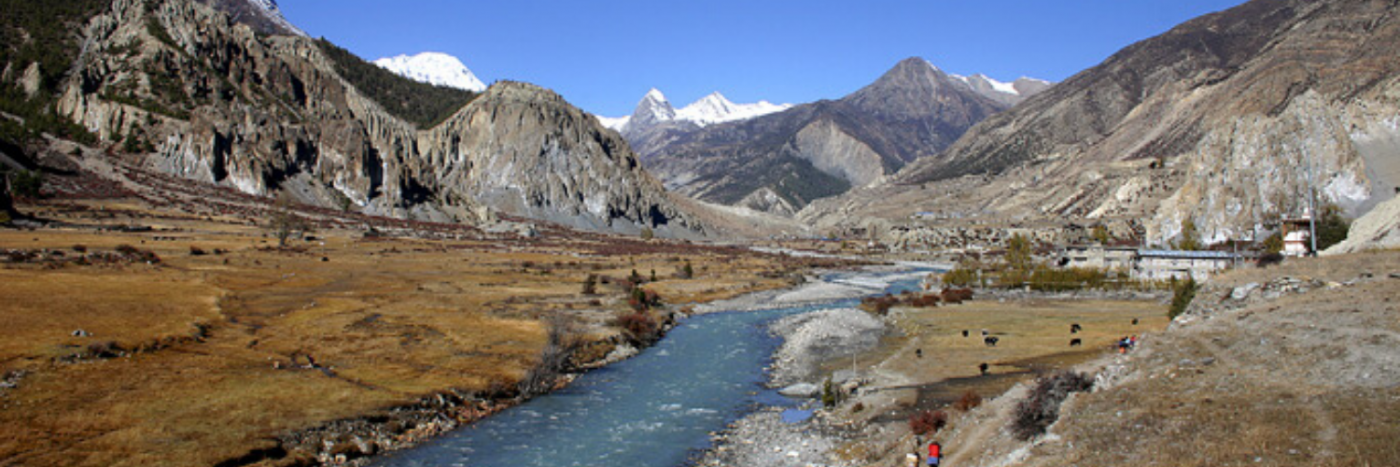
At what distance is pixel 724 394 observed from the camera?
4081cm

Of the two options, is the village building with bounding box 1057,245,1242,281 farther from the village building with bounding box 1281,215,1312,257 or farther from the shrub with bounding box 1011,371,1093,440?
the shrub with bounding box 1011,371,1093,440

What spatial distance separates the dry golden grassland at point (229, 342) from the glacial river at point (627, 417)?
13.5ft

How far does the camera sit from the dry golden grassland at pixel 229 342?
27.4 m

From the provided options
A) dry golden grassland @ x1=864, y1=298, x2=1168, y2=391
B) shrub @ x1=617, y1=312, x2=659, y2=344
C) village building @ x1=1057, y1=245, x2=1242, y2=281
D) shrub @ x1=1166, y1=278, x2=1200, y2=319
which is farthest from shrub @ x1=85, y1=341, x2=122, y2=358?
village building @ x1=1057, y1=245, x2=1242, y2=281

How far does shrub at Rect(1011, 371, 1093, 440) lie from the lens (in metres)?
21.6

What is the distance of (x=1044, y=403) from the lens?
22.6 m

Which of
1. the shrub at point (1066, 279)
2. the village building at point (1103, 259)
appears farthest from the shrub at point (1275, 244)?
the shrub at point (1066, 279)

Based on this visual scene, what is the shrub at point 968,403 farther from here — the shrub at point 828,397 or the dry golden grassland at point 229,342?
the dry golden grassland at point 229,342

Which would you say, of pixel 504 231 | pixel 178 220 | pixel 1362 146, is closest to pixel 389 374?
pixel 178 220

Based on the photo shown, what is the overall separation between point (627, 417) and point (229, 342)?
22880mm

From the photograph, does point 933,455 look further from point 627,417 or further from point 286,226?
point 286,226

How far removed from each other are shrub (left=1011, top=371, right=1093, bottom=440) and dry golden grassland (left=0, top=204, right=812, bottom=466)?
79.6 feet

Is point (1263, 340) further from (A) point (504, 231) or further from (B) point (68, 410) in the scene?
(A) point (504, 231)

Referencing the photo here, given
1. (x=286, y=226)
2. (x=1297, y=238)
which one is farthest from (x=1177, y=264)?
(x=286, y=226)
